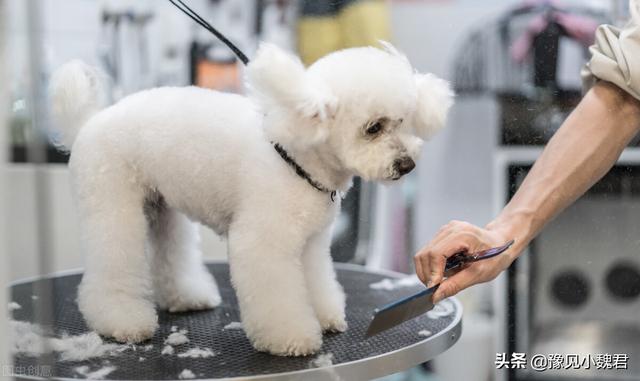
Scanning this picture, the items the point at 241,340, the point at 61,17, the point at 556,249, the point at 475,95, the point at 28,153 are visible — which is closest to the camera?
the point at 28,153

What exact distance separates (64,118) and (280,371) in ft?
1.33

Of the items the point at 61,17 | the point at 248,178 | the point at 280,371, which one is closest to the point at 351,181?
the point at 248,178

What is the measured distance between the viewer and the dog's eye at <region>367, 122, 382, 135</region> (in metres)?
0.79

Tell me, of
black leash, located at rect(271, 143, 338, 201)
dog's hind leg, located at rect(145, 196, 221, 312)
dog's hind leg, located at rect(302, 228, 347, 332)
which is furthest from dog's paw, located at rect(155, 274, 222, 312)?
black leash, located at rect(271, 143, 338, 201)

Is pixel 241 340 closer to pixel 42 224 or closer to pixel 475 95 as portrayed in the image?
pixel 42 224

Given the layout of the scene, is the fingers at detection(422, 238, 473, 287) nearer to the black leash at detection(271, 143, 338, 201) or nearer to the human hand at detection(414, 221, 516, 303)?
the human hand at detection(414, 221, 516, 303)

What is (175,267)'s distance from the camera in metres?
1.00

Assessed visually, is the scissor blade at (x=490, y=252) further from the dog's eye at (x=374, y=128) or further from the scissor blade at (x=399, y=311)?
the dog's eye at (x=374, y=128)

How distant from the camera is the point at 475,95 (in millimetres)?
1620

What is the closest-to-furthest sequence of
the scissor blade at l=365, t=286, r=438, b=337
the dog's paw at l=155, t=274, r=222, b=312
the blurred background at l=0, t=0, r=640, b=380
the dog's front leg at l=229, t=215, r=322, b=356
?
the scissor blade at l=365, t=286, r=438, b=337 < the dog's front leg at l=229, t=215, r=322, b=356 < the dog's paw at l=155, t=274, r=222, b=312 < the blurred background at l=0, t=0, r=640, b=380

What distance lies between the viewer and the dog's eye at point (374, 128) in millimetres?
791

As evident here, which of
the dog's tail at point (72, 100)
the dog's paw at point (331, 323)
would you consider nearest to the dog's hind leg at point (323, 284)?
the dog's paw at point (331, 323)

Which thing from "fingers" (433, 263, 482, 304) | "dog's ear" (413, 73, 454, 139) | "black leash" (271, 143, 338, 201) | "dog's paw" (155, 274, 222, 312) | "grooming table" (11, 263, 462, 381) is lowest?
"grooming table" (11, 263, 462, 381)

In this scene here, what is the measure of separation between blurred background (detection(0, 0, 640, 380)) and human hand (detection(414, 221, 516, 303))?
0.79 feet
